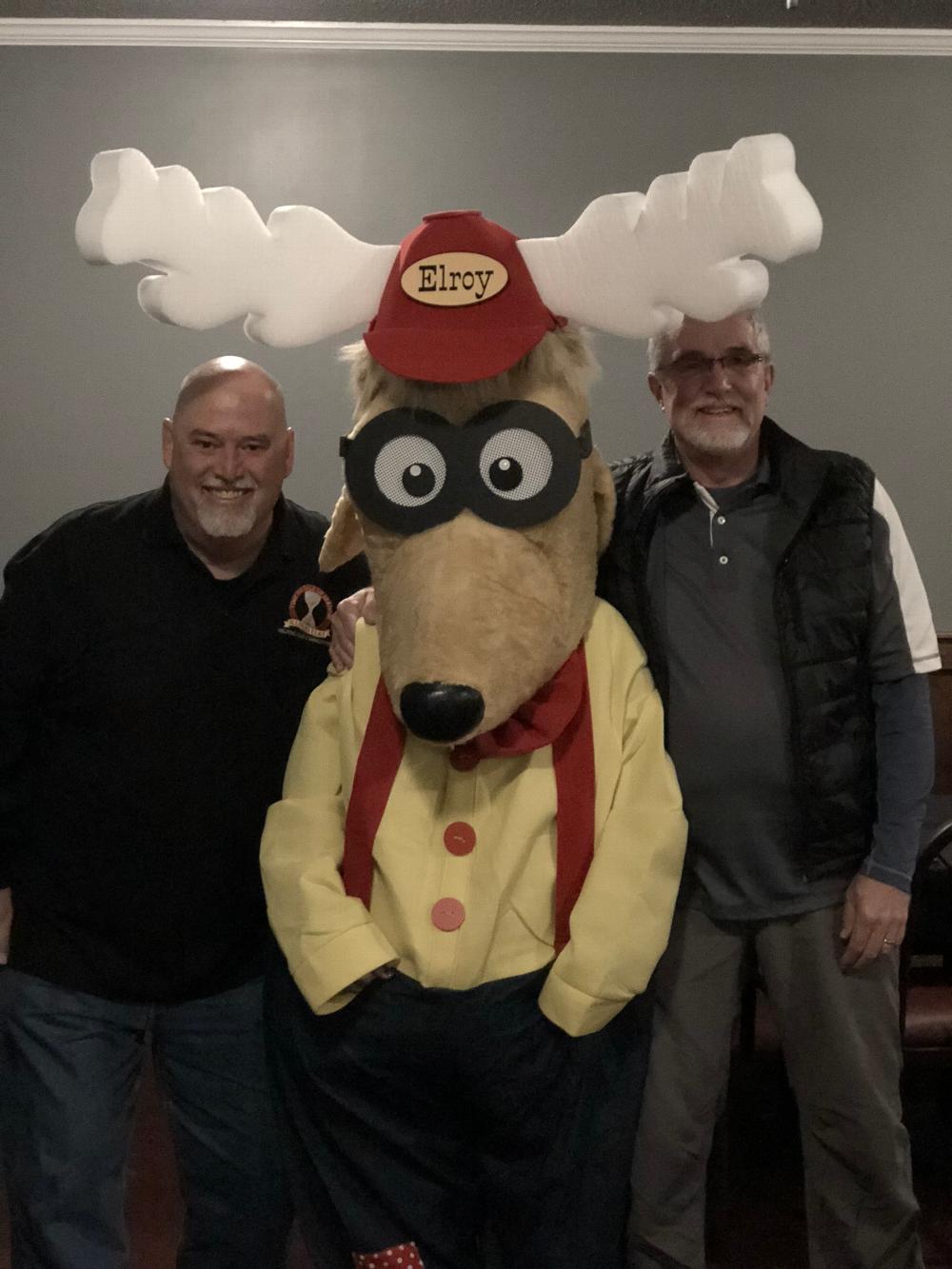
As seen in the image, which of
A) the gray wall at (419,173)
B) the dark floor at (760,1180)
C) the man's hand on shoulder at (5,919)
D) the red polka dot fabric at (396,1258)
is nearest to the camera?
the red polka dot fabric at (396,1258)

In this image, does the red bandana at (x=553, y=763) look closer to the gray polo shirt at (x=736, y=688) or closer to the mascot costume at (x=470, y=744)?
the mascot costume at (x=470, y=744)

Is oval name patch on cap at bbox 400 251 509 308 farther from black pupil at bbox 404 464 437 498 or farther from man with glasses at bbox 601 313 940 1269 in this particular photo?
man with glasses at bbox 601 313 940 1269

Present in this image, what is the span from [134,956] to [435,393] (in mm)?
866

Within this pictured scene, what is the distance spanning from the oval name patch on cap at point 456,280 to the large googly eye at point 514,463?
5.9 inches

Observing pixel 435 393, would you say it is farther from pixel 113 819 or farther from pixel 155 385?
pixel 155 385

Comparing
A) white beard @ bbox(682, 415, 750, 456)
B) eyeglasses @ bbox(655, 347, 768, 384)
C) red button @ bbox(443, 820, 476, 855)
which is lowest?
red button @ bbox(443, 820, 476, 855)

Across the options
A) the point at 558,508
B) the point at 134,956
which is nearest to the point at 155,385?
the point at 134,956

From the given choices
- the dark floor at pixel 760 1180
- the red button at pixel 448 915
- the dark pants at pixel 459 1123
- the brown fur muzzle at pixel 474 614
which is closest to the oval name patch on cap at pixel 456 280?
the brown fur muzzle at pixel 474 614

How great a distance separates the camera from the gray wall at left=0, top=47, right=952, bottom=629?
3.18 meters

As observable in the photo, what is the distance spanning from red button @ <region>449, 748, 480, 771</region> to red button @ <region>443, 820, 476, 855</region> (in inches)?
2.4

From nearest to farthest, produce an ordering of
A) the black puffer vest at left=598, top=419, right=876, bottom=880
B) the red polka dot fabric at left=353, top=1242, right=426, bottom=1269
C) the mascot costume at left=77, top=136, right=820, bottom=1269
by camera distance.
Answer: the mascot costume at left=77, top=136, right=820, bottom=1269 → the red polka dot fabric at left=353, top=1242, right=426, bottom=1269 → the black puffer vest at left=598, top=419, right=876, bottom=880

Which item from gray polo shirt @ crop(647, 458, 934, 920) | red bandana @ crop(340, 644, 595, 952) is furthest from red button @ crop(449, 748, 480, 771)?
gray polo shirt @ crop(647, 458, 934, 920)

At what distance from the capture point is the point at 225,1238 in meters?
1.64

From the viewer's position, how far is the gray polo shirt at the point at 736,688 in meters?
1.54
